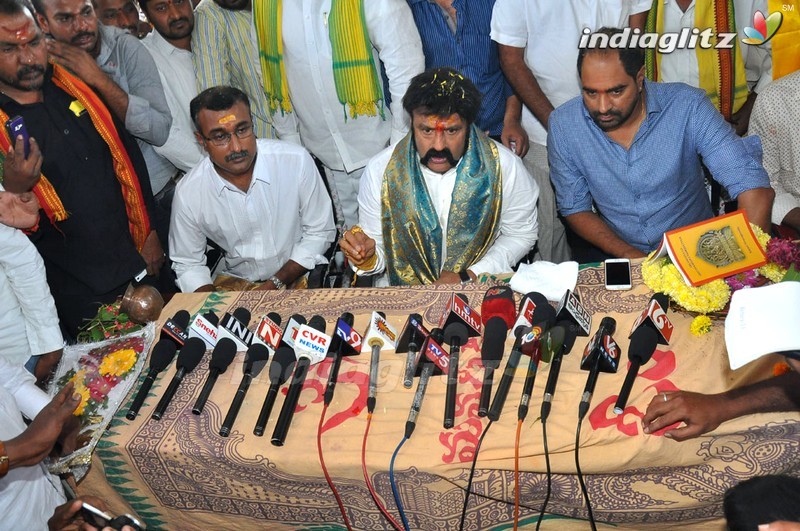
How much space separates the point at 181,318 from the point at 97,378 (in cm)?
37

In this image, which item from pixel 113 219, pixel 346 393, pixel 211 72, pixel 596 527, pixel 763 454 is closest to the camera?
pixel 763 454

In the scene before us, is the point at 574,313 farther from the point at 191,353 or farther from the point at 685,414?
the point at 191,353

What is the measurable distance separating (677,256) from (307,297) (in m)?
1.44

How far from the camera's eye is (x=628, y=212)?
3.70 m

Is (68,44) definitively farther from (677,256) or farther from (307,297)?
(677,256)

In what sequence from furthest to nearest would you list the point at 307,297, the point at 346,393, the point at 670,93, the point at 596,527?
1. the point at 670,93
2. the point at 307,297
3. the point at 346,393
4. the point at 596,527

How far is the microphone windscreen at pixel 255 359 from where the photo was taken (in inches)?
110

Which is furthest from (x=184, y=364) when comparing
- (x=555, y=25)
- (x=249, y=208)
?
(x=555, y=25)

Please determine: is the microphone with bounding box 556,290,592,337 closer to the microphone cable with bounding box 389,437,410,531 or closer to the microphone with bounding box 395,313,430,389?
the microphone with bounding box 395,313,430,389

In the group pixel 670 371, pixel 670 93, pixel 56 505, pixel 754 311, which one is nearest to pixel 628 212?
pixel 670 93

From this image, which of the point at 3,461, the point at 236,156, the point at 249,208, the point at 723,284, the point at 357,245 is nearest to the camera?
the point at 3,461

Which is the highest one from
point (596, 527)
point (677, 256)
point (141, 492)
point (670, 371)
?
point (677, 256)

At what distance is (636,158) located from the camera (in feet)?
11.7

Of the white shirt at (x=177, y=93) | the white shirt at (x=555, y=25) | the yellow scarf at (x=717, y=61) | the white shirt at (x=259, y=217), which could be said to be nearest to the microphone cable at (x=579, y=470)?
the white shirt at (x=259, y=217)
